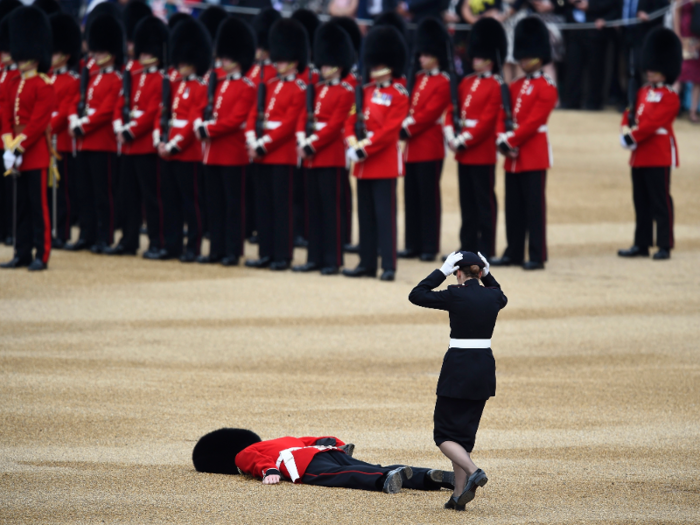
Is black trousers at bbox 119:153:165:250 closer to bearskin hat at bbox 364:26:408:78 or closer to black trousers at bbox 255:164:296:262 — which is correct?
black trousers at bbox 255:164:296:262

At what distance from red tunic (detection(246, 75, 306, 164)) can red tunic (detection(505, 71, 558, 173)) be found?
5.60ft

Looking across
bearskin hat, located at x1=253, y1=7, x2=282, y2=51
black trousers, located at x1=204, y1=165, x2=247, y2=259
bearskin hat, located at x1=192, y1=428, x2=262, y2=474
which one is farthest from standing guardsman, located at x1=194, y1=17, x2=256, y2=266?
bearskin hat, located at x1=192, y1=428, x2=262, y2=474

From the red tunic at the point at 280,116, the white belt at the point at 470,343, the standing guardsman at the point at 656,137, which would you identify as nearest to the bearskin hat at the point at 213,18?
the red tunic at the point at 280,116

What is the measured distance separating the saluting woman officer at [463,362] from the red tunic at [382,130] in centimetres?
441

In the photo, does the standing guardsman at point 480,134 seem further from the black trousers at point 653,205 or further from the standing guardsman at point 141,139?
the standing guardsman at point 141,139

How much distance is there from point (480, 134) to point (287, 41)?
Result: 1713 mm

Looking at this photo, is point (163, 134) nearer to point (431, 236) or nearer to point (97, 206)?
point (97, 206)

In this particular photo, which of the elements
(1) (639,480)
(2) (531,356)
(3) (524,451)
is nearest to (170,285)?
(2) (531,356)

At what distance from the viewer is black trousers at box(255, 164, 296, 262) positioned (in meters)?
9.11

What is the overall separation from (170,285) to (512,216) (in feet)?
9.32

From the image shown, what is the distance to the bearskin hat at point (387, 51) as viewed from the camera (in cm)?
877

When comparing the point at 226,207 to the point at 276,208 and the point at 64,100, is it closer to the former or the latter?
the point at 276,208

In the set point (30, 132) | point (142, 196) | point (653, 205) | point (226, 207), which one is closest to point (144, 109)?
point (142, 196)

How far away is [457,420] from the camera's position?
412cm
